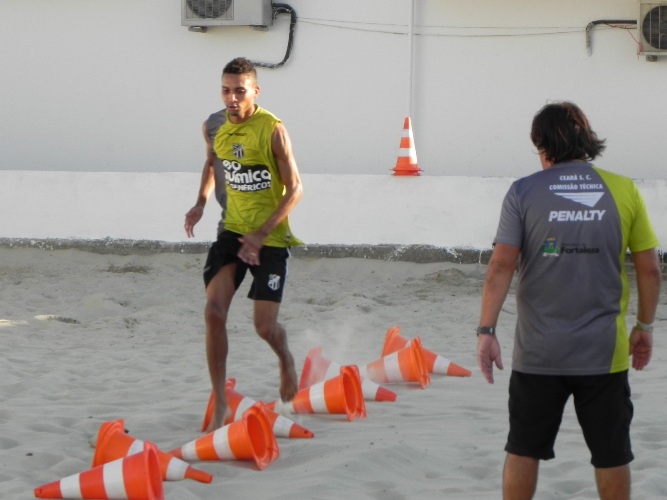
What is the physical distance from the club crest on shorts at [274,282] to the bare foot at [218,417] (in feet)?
2.15

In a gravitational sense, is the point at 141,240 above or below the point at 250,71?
below

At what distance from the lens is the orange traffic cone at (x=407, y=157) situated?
37.4 ft

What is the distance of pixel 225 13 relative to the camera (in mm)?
12773

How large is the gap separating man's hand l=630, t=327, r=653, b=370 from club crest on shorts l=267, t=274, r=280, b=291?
2293 mm

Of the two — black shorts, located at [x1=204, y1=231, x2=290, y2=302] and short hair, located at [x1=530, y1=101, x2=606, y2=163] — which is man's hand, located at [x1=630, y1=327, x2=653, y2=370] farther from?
black shorts, located at [x1=204, y1=231, x2=290, y2=302]

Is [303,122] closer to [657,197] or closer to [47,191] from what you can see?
[47,191]

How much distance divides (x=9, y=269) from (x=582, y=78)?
6.62 m

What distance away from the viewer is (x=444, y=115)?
1272cm

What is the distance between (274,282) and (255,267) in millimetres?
131

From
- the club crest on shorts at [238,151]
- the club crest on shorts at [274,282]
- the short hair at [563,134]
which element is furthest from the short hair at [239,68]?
the short hair at [563,134]

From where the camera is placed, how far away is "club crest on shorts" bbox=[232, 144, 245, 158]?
5633 mm

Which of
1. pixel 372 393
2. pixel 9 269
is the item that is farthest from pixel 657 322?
pixel 9 269

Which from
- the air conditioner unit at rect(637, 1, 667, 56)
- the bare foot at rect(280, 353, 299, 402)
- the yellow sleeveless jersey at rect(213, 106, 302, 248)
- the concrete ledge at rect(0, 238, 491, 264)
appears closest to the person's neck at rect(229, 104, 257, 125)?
the yellow sleeveless jersey at rect(213, 106, 302, 248)

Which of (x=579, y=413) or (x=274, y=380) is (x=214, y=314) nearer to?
(x=274, y=380)
